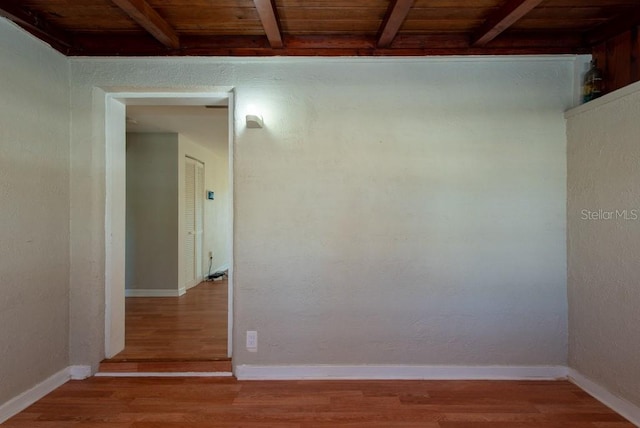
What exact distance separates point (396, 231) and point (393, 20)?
1392 mm

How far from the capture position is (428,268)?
2611 mm

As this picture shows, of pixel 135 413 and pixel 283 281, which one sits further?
pixel 283 281

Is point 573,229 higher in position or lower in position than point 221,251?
higher

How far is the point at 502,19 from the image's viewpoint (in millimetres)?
2180

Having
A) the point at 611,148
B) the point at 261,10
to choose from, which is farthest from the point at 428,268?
the point at 261,10

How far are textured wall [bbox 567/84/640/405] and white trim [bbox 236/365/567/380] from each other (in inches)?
11.7

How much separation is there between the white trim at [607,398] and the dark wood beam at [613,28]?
2339 millimetres

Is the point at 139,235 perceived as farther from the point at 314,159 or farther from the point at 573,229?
the point at 573,229

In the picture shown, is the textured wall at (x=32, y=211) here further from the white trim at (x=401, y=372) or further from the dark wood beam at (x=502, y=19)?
the dark wood beam at (x=502, y=19)

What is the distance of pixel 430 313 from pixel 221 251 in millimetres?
5375

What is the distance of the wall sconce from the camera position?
2.46m

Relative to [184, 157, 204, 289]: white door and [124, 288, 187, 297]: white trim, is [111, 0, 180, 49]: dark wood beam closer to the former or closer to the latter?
[184, 157, 204, 289]: white door

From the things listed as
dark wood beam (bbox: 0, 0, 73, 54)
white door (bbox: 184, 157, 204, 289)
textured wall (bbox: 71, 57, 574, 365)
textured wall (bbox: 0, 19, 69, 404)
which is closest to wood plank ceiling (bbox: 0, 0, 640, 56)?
dark wood beam (bbox: 0, 0, 73, 54)

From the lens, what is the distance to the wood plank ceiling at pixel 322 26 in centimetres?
216
